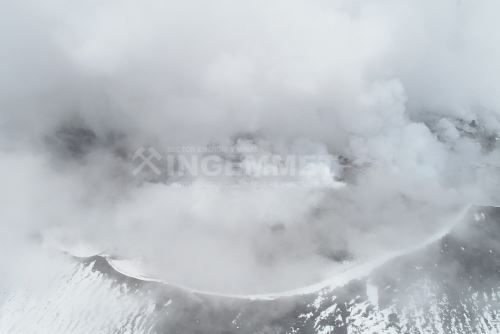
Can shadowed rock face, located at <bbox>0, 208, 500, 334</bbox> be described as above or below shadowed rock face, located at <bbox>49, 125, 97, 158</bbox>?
below

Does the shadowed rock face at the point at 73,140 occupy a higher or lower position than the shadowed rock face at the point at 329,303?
higher

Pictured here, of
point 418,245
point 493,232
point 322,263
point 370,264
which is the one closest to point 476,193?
point 493,232

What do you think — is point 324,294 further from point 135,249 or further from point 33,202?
point 33,202

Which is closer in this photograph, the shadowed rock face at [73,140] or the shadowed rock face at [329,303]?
the shadowed rock face at [329,303]

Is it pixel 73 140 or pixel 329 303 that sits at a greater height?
pixel 73 140

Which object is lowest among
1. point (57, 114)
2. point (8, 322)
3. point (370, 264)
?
point (8, 322)

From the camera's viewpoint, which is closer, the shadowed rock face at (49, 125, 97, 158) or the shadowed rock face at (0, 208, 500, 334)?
the shadowed rock face at (0, 208, 500, 334)

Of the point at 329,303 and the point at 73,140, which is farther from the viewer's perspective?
the point at 73,140

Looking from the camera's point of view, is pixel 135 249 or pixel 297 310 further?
pixel 135 249
